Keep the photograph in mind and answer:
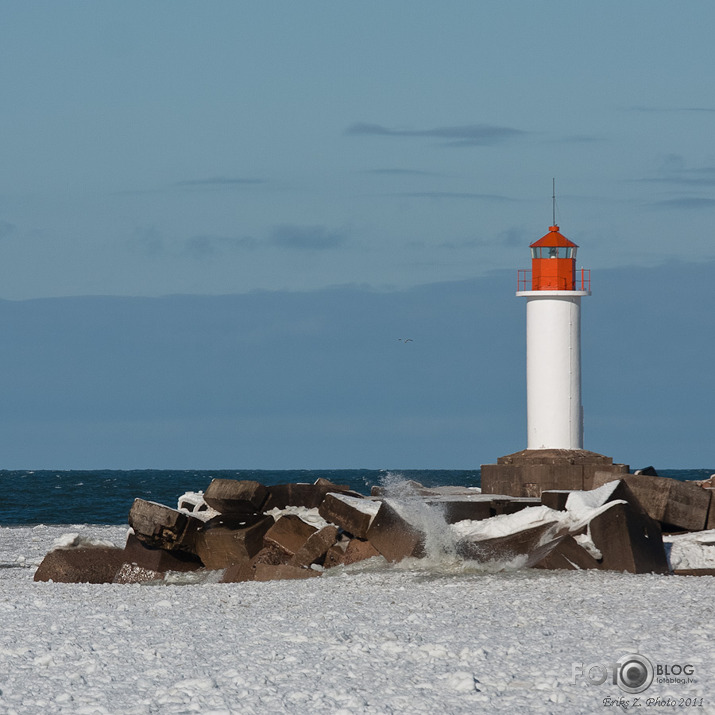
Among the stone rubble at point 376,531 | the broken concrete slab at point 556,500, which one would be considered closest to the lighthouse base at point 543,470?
the stone rubble at point 376,531

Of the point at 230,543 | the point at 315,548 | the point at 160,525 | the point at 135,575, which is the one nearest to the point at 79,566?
the point at 135,575

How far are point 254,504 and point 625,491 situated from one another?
4956 mm

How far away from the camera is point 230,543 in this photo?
14305 millimetres

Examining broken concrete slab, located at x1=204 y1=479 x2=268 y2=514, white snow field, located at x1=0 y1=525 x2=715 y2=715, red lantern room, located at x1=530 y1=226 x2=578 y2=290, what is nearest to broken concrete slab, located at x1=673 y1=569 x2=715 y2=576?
white snow field, located at x1=0 y1=525 x2=715 y2=715

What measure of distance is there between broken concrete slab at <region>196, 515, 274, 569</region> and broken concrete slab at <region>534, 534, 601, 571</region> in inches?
162

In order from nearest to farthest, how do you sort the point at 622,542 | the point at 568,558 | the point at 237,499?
1. the point at 568,558
2. the point at 622,542
3. the point at 237,499

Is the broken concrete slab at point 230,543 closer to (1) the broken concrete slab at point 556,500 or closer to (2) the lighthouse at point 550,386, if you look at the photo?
(1) the broken concrete slab at point 556,500

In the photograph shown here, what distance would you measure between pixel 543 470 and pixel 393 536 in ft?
22.3

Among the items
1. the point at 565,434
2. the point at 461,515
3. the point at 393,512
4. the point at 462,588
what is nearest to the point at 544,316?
the point at 565,434

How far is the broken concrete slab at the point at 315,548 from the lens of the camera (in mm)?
13273

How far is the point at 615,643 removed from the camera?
7.75 m

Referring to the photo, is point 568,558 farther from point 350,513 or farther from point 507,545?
point 350,513

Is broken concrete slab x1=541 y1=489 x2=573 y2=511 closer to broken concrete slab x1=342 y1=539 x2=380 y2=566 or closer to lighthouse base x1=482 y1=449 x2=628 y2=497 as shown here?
broken concrete slab x1=342 y1=539 x2=380 y2=566

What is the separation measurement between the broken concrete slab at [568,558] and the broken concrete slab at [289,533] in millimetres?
3382
